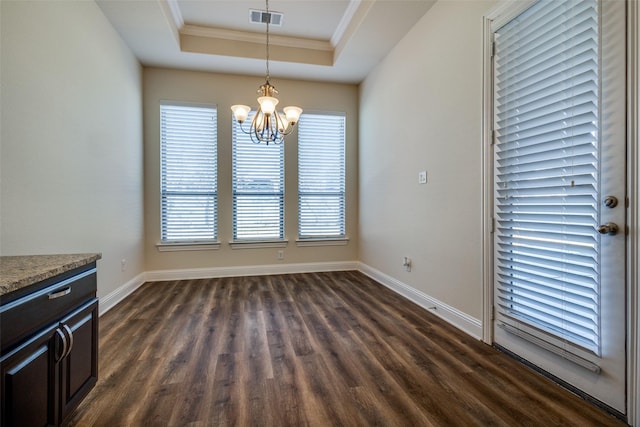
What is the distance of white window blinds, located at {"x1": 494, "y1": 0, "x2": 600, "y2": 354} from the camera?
5.34 ft

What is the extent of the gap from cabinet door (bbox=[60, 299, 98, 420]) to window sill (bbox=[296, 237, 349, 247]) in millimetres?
3265

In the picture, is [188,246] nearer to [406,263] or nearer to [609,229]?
[406,263]

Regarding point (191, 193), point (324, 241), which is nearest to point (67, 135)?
point (191, 193)

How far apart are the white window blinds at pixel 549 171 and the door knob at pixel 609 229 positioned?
0.05m

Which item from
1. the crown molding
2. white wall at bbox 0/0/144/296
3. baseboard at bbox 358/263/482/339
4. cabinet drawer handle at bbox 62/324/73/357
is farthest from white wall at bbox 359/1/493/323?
white wall at bbox 0/0/144/296

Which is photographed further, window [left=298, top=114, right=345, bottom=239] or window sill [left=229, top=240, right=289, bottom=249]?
window [left=298, top=114, right=345, bottom=239]

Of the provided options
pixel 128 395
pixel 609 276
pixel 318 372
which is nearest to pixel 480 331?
pixel 609 276

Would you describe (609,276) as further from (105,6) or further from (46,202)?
(105,6)

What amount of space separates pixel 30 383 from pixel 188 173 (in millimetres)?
3562

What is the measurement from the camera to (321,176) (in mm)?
4832

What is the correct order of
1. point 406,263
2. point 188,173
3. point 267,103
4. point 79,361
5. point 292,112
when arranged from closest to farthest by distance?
point 79,361
point 267,103
point 292,112
point 406,263
point 188,173

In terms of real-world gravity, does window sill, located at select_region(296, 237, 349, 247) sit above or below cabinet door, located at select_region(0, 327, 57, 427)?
above

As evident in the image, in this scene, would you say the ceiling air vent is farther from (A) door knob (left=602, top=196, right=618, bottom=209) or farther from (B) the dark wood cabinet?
(A) door knob (left=602, top=196, right=618, bottom=209)

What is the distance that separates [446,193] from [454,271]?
2.31 ft
